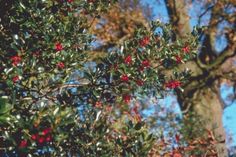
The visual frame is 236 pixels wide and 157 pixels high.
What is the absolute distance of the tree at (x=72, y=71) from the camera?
5480 mm

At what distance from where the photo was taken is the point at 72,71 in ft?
22.7

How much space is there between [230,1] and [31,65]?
13.6 m

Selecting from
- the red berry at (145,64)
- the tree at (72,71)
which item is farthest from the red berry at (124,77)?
the red berry at (145,64)

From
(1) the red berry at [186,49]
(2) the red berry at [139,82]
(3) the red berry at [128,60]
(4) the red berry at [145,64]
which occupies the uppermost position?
(1) the red berry at [186,49]

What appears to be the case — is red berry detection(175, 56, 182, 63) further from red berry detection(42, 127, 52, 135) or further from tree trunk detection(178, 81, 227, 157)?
tree trunk detection(178, 81, 227, 157)

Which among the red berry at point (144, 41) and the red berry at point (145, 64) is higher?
the red berry at point (144, 41)

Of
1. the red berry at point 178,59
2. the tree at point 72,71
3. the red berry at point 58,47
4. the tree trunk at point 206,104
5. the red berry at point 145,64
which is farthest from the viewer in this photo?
the tree trunk at point 206,104

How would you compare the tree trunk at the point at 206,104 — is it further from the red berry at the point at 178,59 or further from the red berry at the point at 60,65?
the red berry at the point at 60,65

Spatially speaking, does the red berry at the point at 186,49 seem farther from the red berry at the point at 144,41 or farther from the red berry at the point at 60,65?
the red berry at the point at 60,65

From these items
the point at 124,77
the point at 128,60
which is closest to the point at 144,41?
the point at 128,60

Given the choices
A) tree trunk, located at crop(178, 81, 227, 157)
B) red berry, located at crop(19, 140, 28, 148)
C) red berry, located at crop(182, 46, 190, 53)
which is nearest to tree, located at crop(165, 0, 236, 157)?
tree trunk, located at crop(178, 81, 227, 157)

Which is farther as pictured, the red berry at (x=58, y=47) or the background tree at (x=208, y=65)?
the background tree at (x=208, y=65)

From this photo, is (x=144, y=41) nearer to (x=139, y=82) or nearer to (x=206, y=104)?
(x=139, y=82)

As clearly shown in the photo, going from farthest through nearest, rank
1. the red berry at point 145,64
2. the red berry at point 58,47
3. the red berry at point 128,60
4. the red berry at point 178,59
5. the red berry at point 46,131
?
the red berry at point 178,59, the red berry at point 145,64, the red berry at point 128,60, the red berry at point 58,47, the red berry at point 46,131
